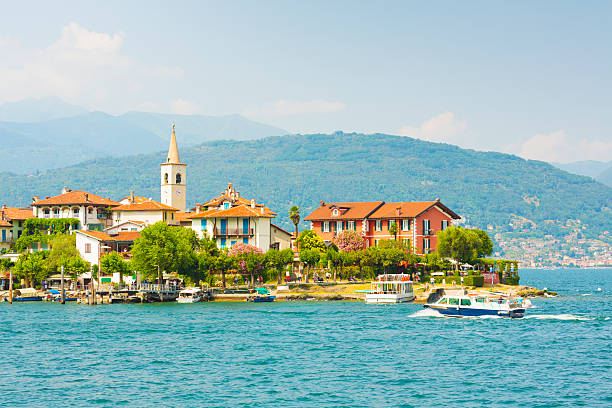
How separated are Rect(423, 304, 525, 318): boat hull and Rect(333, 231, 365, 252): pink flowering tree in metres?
40.6

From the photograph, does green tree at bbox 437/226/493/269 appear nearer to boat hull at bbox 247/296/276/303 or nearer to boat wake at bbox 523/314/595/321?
boat hull at bbox 247/296/276/303

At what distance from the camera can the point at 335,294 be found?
10319 cm

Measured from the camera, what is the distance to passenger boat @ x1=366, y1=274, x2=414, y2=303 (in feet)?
315

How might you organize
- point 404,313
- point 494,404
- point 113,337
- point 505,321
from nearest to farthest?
point 494,404 → point 113,337 → point 505,321 → point 404,313

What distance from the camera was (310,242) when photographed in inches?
4697

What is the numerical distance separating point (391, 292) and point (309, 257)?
19582 millimetres

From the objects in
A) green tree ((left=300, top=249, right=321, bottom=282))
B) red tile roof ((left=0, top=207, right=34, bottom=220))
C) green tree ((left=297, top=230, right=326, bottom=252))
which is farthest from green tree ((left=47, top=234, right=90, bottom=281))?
green tree ((left=297, top=230, right=326, bottom=252))

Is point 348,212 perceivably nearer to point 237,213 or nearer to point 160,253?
point 237,213

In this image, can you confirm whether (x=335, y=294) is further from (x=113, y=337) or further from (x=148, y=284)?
(x=113, y=337)

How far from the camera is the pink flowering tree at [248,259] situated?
110 meters

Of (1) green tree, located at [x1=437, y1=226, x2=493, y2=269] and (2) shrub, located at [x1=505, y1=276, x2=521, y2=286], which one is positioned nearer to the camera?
(1) green tree, located at [x1=437, y1=226, x2=493, y2=269]

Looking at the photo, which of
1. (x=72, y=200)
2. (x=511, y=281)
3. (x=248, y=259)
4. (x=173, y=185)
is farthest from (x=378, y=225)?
(x=72, y=200)

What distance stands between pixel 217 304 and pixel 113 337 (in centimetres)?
3268

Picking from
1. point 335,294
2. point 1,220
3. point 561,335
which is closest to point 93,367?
point 561,335
